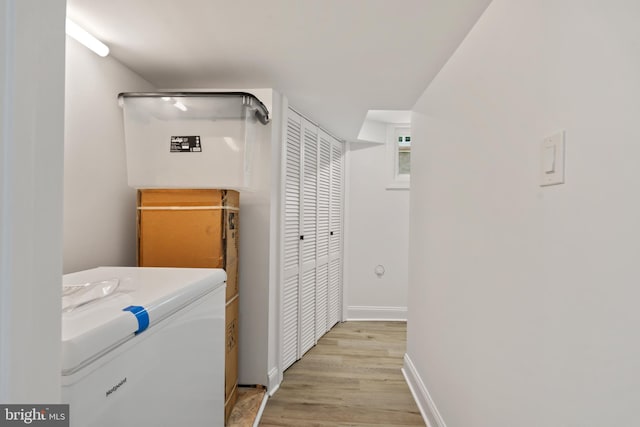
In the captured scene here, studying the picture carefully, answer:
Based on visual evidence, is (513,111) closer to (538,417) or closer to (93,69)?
(538,417)

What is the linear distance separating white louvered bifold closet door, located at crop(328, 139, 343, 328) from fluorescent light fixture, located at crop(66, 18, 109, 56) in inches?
95.6

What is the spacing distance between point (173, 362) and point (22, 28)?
0.82 metres

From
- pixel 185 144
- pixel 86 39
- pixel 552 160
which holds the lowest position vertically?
pixel 552 160

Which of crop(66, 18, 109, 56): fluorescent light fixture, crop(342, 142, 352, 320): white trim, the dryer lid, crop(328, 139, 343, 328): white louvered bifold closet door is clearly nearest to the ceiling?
crop(66, 18, 109, 56): fluorescent light fixture

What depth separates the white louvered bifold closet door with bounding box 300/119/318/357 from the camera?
3.13 meters

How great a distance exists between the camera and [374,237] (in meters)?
4.31

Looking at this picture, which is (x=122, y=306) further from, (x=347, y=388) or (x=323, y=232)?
(x=323, y=232)

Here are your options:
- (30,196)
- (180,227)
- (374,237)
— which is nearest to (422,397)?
(180,227)

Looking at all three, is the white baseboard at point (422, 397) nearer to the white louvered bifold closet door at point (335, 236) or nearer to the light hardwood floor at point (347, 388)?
the light hardwood floor at point (347, 388)

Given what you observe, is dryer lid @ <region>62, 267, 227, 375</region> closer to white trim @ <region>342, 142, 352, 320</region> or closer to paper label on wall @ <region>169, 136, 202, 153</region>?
paper label on wall @ <region>169, 136, 202, 153</region>

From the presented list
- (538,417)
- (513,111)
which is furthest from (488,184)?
(538,417)

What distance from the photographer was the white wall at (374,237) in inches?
168

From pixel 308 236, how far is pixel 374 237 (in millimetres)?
1287

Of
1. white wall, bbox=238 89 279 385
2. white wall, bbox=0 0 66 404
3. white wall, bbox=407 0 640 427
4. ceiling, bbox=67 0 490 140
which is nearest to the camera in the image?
white wall, bbox=0 0 66 404
